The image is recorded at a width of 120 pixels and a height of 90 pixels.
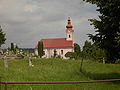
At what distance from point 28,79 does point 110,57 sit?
5.64m

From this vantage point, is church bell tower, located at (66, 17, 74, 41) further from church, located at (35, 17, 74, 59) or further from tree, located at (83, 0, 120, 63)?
tree, located at (83, 0, 120, 63)

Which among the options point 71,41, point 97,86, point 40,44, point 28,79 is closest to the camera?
point 97,86

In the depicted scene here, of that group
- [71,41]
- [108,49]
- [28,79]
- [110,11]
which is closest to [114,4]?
[110,11]

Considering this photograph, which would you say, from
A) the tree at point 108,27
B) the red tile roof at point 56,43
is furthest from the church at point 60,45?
the tree at point 108,27

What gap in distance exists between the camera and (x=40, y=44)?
65312 mm

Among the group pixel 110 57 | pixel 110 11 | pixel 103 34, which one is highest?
pixel 110 11

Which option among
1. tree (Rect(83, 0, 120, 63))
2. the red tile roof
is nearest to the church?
the red tile roof

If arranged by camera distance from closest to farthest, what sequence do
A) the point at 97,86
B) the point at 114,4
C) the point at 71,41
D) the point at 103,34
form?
the point at 97,86
the point at 114,4
the point at 103,34
the point at 71,41

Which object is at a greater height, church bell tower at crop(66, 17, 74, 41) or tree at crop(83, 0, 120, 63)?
church bell tower at crop(66, 17, 74, 41)

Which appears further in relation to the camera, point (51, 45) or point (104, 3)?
point (51, 45)

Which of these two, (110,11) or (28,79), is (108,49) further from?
(28,79)

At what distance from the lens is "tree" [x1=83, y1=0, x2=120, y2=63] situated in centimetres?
1227

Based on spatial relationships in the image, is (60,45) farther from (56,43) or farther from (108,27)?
(108,27)

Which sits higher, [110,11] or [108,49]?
[110,11]
